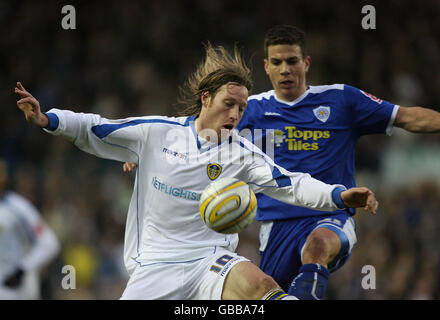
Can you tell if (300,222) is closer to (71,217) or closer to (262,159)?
(262,159)

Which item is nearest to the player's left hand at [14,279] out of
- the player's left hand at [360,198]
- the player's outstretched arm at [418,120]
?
the player's left hand at [360,198]

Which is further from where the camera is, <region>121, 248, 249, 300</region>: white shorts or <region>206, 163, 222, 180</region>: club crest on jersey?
<region>206, 163, 222, 180</region>: club crest on jersey

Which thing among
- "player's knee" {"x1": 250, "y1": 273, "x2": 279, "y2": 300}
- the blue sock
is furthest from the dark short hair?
"player's knee" {"x1": 250, "y1": 273, "x2": 279, "y2": 300}

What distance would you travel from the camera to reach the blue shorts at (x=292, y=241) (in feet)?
19.7

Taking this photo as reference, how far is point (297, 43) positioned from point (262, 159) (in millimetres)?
1498

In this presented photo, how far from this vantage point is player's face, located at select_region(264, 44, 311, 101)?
20.7ft

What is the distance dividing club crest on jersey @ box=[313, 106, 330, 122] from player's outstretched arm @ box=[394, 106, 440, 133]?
2.03 ft

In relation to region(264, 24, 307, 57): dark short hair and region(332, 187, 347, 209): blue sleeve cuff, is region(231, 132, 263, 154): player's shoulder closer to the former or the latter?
region(332, 187, 347, 209): blue sleeve cuff

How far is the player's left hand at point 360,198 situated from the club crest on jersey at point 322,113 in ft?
4.72

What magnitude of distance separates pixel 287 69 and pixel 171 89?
25.0 feet

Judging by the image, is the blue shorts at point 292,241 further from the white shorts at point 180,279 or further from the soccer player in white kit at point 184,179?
the white shorts at point 180,279

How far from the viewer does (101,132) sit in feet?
17.2

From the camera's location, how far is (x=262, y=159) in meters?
5.39

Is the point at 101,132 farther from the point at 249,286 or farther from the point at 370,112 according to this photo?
the point at 370,112
